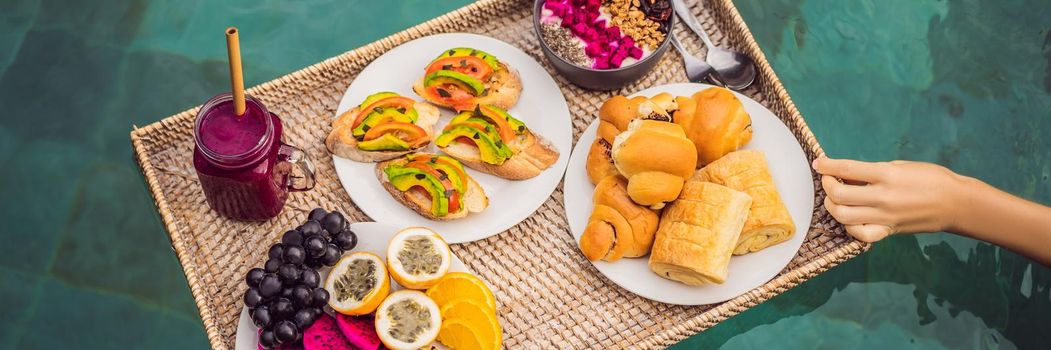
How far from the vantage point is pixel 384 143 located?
6.81 ft

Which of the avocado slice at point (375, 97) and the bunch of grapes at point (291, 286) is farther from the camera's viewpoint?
the avocado slice at point (375, 97)

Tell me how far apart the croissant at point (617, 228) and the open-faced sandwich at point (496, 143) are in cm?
19

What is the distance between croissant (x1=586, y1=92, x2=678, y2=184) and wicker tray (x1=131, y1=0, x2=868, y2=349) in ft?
0.37

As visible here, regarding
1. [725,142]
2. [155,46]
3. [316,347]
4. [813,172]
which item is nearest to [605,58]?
[725,142]

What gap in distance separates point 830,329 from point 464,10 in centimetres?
145

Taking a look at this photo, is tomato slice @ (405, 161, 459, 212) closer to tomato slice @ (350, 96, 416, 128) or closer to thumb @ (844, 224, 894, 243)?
tomato slice @ (350, 96, 416, 128)

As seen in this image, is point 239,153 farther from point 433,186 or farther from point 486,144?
point 486,144

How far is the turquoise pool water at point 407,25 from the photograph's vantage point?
2.64m

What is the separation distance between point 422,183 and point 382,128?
177 mm

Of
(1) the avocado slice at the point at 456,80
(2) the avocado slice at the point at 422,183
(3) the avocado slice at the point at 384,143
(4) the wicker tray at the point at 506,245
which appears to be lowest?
(4) the wicker tray at the point at 506,245

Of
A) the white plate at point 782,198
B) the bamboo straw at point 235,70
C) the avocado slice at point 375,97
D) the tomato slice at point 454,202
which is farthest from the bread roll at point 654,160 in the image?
the bamboo straw at point 235,70

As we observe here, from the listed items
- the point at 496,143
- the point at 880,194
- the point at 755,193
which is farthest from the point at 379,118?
the point at 880,194

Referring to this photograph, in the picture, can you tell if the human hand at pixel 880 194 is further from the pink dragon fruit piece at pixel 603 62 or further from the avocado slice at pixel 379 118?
the avocado slice at pixel 379 118

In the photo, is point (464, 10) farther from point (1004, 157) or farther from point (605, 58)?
point (1004, 157)
